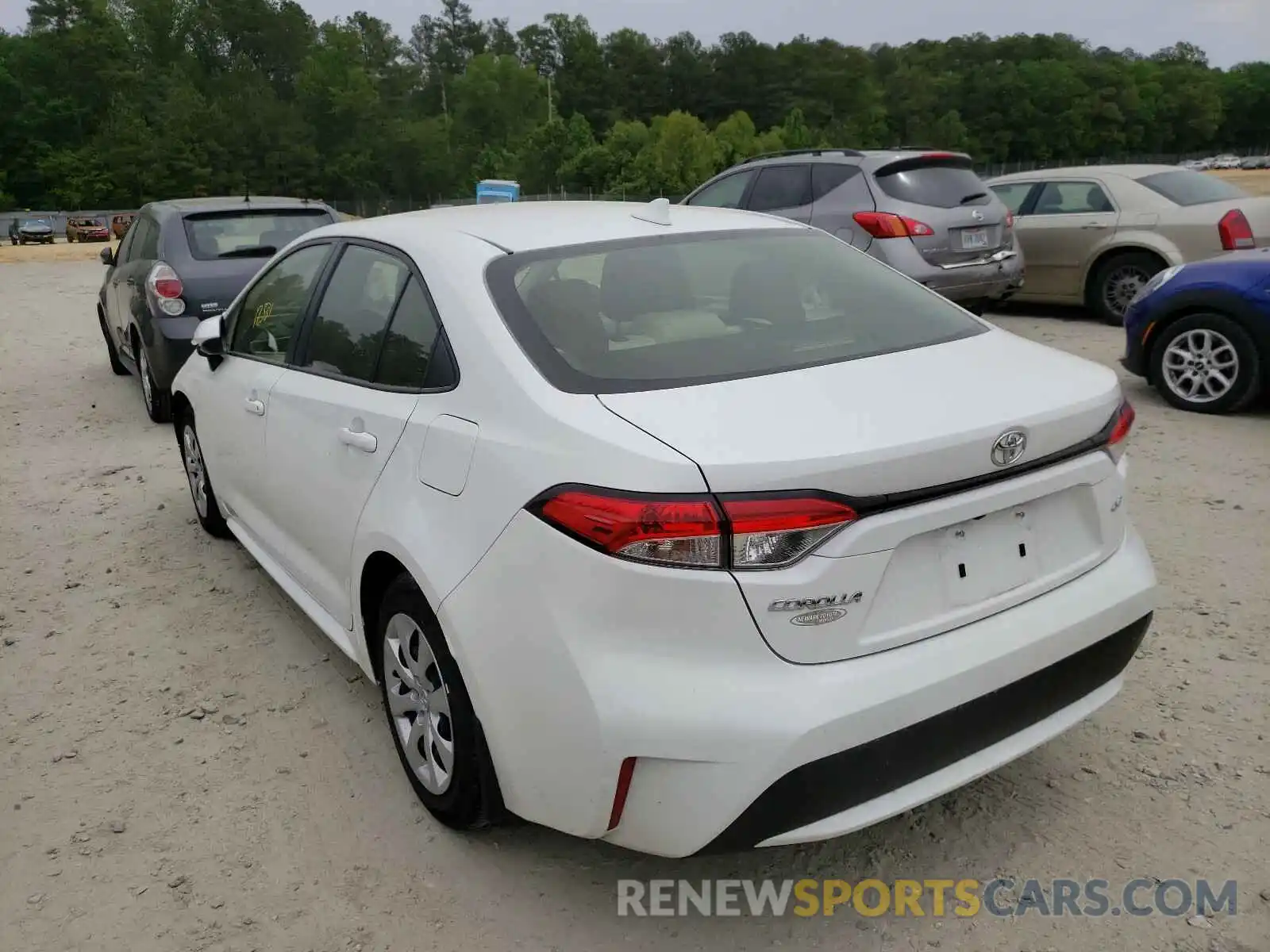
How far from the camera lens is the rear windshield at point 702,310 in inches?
100

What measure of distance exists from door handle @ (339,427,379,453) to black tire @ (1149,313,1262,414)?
5812 millimetres

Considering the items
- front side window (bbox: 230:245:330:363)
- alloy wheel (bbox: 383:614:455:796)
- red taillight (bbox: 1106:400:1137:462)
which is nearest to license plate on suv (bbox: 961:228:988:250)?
front side window (bbox: 230:245:330:363)

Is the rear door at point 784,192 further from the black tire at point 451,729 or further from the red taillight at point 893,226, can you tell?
Answer: the black tire at point 451,729

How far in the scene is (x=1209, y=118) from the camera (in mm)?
125750

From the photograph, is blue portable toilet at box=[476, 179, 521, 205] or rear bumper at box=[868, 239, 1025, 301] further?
blue portable toilet at box=[476, 179, 521, 205]

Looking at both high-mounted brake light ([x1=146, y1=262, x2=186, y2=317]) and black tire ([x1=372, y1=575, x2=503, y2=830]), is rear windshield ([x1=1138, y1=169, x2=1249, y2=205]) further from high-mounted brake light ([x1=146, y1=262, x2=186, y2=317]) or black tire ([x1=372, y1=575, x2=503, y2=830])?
black tire ([x1=372, y1=575, x2=503, y2=830])

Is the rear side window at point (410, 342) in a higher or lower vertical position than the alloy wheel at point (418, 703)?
higher

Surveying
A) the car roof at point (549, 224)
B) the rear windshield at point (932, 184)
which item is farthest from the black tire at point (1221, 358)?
the car roof at point (549, 224)

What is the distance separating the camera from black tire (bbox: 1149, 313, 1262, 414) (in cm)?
648

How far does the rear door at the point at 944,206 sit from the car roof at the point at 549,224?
18.7 feet

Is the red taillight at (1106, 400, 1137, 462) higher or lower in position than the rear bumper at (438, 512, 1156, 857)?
higher

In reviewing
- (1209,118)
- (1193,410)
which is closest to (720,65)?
(1209,118)

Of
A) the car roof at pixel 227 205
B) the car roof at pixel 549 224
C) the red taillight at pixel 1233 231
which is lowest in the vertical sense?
the red taillight at pixel 1233 231

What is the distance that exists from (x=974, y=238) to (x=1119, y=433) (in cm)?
698
